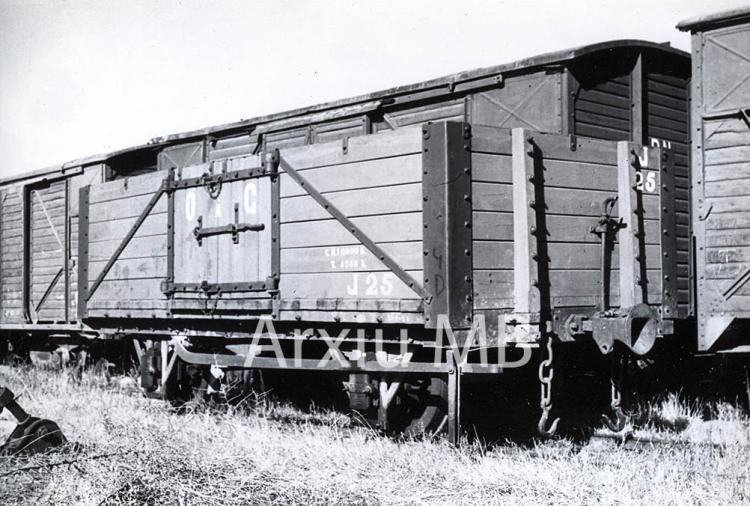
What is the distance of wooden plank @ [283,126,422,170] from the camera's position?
21.1ft

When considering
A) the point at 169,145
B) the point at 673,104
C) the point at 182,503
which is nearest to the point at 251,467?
the point at 182,503

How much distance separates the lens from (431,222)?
245 inches

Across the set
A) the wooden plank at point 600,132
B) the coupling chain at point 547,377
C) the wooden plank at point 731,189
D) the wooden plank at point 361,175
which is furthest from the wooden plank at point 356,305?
the wooden plank at point 731,189

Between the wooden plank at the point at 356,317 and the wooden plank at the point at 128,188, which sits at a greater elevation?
the wooden plank at the point at 128,188

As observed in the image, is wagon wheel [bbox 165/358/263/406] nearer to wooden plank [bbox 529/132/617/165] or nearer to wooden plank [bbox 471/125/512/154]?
wooden plank [bbox 471/125/512/154]

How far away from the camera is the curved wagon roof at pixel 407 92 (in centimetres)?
827

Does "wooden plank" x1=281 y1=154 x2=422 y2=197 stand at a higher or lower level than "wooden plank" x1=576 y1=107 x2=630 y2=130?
lower

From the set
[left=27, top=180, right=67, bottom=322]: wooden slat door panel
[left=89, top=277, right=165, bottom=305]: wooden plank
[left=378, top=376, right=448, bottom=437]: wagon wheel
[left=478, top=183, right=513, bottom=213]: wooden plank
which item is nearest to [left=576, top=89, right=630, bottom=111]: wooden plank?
[left=478, top=183, right=513, bottom=213]: wooden plank

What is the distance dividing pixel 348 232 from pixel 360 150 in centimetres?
70

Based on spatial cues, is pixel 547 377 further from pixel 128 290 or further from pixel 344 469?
pixel 128 290

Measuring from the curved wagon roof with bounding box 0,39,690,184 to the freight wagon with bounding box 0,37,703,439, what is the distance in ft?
0.09

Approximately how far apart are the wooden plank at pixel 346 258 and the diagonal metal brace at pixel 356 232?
43 millimetres

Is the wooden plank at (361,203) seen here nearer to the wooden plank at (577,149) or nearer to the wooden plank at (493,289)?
the wooden plank at (493,289)

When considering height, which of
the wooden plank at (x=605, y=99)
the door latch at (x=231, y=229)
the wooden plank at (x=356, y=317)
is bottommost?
the wooden plank at (x=356, y=317)
